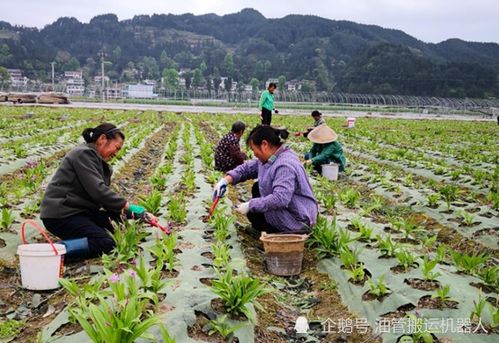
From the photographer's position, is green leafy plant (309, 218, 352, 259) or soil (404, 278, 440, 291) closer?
soil (404, 278, 440, 291)

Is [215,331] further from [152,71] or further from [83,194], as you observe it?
[152,71]

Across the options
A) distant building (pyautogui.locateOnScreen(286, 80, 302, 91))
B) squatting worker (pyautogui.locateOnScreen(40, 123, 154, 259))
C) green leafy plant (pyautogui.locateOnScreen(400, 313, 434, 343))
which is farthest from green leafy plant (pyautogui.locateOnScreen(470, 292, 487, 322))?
distant building (pyautogui.locateOnScreen(286, 80, 302, 91))

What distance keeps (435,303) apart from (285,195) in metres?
1.81

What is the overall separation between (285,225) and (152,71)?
147 metres

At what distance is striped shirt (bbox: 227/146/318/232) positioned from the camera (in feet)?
17.3

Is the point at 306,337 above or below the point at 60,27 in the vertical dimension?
below

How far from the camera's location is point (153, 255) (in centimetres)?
514

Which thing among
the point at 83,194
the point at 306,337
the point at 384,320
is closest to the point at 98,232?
the point at 83,194

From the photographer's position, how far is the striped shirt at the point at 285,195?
528 centimetres

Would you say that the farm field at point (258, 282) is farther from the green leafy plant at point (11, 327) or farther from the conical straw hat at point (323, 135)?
the conical straw hat at point (323, 135)

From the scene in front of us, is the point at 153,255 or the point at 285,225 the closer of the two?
the point at 153,255

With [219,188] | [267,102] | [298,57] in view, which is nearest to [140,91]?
[298,57]

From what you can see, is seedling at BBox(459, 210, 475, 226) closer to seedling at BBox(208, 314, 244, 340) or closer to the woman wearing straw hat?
the woman wearing straw hat

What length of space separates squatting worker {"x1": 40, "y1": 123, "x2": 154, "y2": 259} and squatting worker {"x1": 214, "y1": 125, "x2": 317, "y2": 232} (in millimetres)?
1249
